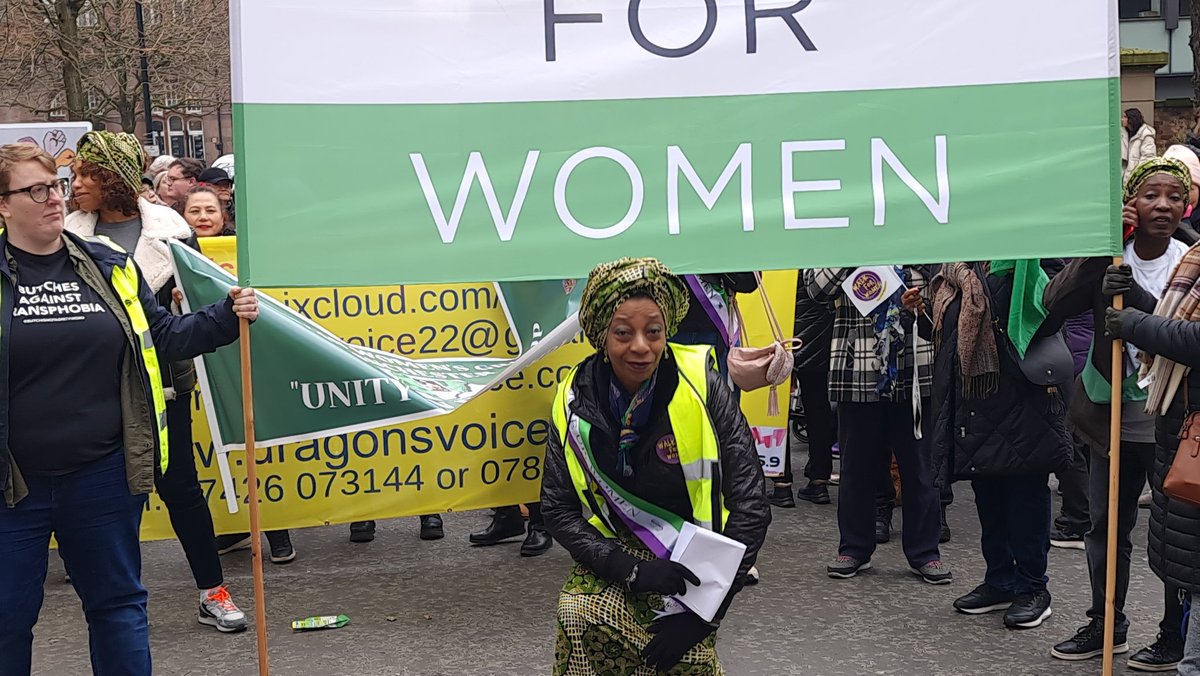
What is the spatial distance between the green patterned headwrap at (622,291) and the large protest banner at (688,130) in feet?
2.12

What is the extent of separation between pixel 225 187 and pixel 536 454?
3.65 metres

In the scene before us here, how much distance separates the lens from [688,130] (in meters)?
4.25

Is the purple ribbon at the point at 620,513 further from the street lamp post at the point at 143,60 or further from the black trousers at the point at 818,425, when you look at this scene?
the street lamp post at the point at 143,60

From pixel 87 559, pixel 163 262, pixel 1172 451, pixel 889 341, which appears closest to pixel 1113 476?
pixel 1172 451

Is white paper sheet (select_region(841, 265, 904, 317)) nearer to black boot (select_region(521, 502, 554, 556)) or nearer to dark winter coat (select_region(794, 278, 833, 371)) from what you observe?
dark winter coat (select_region(794, 278, 833, 371))

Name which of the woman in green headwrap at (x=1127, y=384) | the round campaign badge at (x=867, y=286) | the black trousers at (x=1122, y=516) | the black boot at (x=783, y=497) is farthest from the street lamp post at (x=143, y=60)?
the black trousers at (x=1122, y=516)

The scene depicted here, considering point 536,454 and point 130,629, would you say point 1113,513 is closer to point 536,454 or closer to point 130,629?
point 536,454

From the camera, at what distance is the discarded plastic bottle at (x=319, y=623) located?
18.1 feet

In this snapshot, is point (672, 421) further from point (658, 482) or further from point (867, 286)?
point (867, 286)

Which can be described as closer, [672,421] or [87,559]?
[672,421]

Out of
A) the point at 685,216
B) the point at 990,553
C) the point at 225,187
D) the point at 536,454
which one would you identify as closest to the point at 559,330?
the point at 536,454

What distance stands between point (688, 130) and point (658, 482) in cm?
133

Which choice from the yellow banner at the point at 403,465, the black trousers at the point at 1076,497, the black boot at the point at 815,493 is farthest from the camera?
the black boot at the point at 815,493

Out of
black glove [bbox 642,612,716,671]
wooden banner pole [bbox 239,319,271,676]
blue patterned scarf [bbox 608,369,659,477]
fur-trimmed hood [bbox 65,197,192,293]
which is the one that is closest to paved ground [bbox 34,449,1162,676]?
wooden banner pole [bbox 239,319,271,676]
